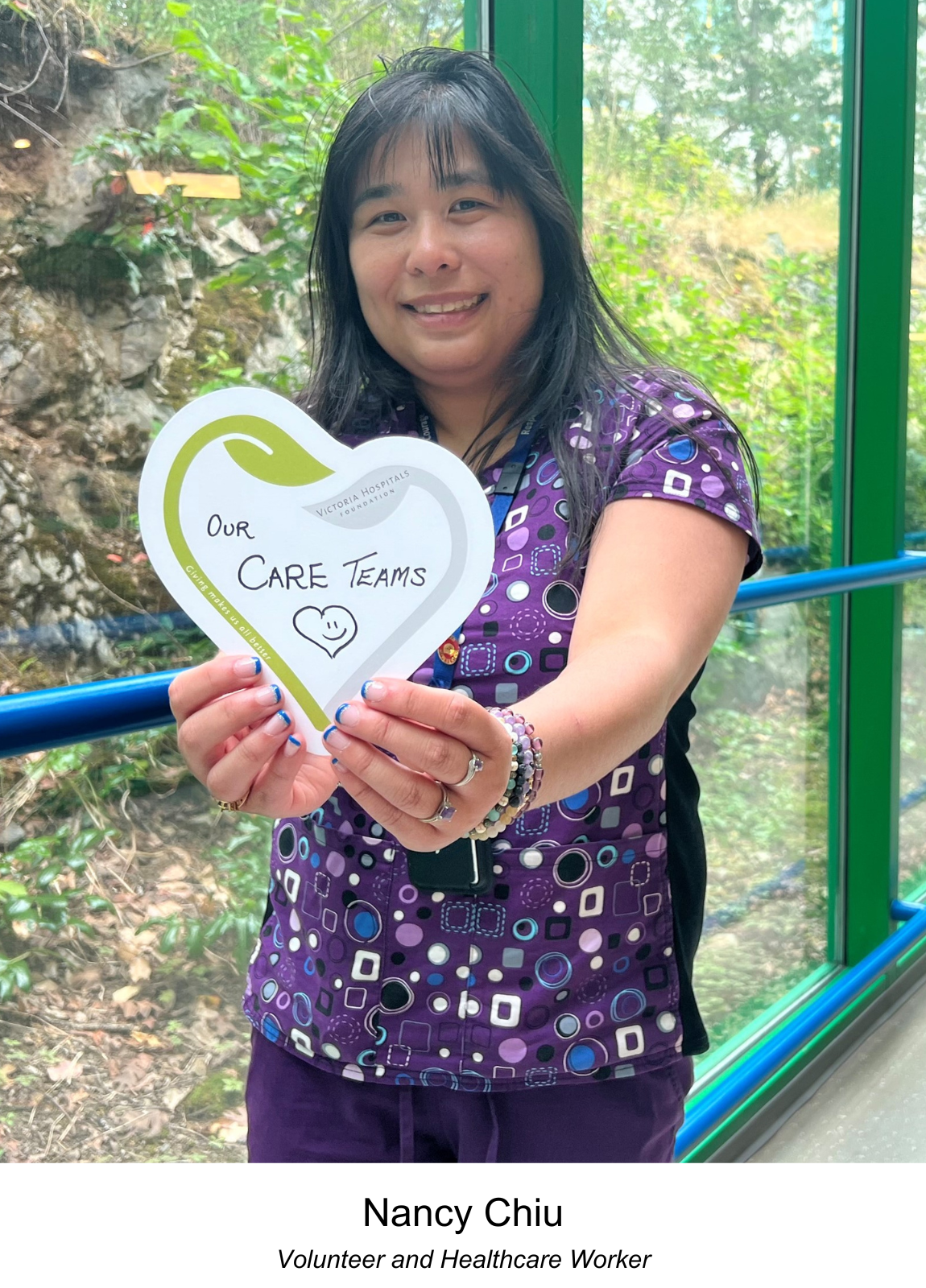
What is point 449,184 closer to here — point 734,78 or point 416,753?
point 416,753

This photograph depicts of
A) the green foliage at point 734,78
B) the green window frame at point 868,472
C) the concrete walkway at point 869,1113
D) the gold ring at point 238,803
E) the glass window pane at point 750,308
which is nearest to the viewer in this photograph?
the gold ring at point 238,803

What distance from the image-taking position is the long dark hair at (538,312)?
893mm

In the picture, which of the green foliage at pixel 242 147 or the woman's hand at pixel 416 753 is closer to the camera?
the woman's hand at pixel 416 753

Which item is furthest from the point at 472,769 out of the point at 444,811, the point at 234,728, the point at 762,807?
the point at 762,807

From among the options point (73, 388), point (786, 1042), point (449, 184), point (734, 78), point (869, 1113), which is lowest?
point (869, 1113)

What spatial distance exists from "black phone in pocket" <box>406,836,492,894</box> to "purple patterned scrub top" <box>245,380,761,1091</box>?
0.01 metres

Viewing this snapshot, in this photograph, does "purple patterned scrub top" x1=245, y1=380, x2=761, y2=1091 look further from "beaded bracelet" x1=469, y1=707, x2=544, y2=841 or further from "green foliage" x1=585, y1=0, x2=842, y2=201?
"green foliage" x1=585, y1=0, x2=842, y2=201

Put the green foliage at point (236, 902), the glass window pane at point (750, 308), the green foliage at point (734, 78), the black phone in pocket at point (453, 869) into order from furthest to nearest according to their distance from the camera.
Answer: the glass window pane at point (750, 308)
the green foliage at point (734, 78)
the green foliage at point (236, 902)
the black phone in pocket at point (453, 869)

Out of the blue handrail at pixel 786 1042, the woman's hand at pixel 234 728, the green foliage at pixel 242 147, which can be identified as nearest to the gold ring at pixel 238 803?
the woman's hand at pixel 234 728

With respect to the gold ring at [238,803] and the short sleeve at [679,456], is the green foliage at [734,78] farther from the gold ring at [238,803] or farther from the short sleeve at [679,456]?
the gold ring at [238,803]

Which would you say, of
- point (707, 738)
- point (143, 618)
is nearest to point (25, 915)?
point (143, 618)

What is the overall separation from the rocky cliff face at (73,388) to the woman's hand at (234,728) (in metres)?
0.42

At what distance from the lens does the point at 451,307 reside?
904 mm

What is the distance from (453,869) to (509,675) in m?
0.15
